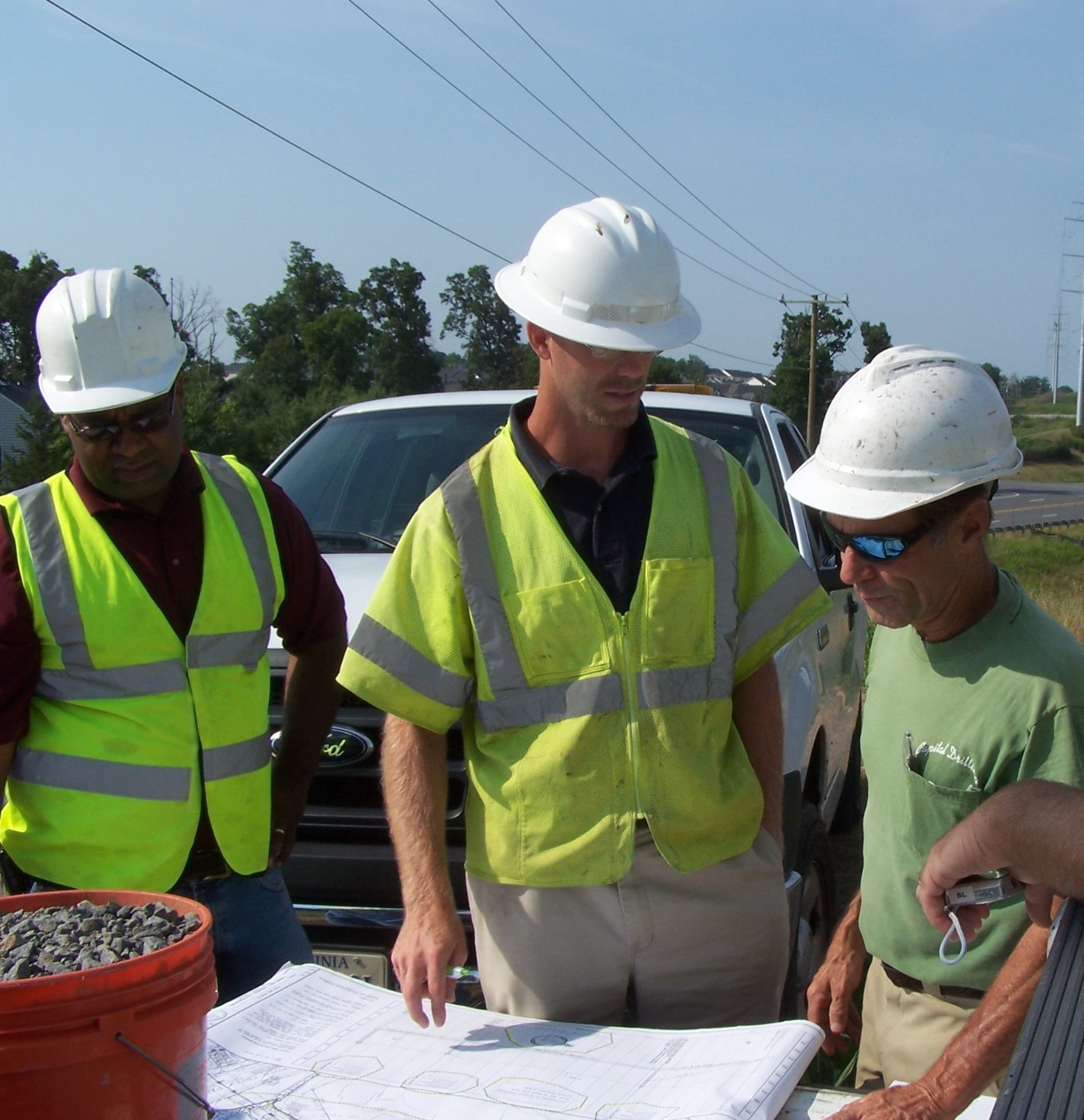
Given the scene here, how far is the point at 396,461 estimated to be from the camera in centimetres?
488

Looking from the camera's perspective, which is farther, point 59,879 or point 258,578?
point 258,578

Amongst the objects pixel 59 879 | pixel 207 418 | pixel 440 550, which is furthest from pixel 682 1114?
pixel 207 418

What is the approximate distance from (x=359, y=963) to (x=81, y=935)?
1775mm

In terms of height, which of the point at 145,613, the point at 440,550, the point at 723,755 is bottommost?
the point at 723,755

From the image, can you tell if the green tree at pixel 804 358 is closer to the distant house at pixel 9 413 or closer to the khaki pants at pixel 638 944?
the distant house at pixel 9 413

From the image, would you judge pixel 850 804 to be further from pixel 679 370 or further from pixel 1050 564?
pixel 679 370

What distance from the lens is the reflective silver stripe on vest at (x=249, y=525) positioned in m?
2.97

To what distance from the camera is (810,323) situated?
49.8 m

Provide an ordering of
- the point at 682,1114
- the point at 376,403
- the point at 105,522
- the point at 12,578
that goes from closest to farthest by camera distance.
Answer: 1. the point at 682,1114
2. the point at 12,578
3. the point at 105,522
4. the point at 376,403

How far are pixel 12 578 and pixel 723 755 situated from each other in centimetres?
151

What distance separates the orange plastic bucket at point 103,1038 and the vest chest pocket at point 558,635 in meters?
0.90

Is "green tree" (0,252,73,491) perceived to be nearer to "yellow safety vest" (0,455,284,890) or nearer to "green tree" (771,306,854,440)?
"green tree" (771,306,854,440)

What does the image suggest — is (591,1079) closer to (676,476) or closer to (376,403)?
(676,476)

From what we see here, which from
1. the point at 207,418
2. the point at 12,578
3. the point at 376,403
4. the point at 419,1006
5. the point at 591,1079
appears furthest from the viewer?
the point at 207,418
